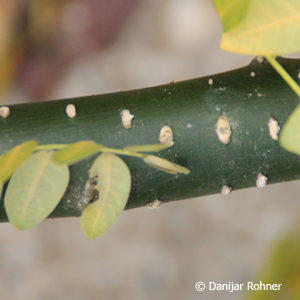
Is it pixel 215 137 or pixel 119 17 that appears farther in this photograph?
pixel 119 17

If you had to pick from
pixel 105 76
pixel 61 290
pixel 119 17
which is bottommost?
pixel 61 290

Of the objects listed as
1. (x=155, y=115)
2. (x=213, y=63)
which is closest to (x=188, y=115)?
(x=155, y=115)

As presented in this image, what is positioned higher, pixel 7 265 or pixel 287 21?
→ pixel 287 21

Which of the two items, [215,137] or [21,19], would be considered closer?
[215,137]

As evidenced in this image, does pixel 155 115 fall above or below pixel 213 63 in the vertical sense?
above

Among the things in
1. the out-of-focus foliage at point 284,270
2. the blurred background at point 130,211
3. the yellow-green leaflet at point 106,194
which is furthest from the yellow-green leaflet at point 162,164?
the blurred background at point 130,211

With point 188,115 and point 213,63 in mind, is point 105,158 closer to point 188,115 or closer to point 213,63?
point 188,115

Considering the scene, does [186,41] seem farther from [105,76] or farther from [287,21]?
[287,21]

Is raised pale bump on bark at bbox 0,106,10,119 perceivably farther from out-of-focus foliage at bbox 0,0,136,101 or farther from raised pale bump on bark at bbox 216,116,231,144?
out-of-focus foliage at bbox 0,0,136,101
